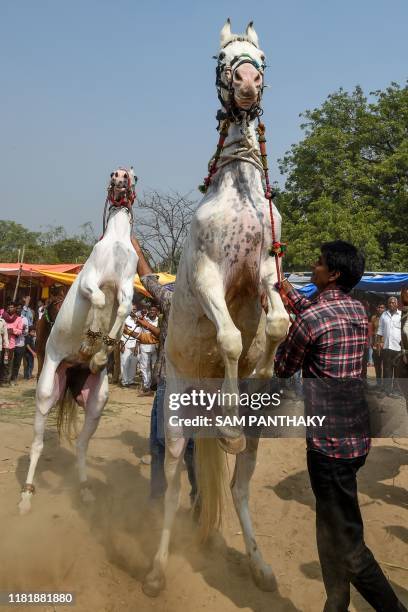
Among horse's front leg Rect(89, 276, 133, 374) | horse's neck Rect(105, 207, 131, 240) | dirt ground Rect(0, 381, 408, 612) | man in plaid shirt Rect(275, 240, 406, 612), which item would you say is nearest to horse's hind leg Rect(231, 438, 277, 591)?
dirt ground Rect(0, 381, 408, 612)

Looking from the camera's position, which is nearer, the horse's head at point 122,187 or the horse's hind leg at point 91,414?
the horse's head at point 122,187

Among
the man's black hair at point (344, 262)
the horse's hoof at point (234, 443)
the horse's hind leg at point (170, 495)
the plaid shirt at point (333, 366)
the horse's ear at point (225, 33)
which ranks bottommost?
the horse's hind leg at point (170, 495)

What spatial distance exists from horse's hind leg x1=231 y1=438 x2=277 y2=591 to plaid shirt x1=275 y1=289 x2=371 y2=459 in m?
0.97

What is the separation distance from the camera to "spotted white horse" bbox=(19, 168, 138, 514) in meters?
4.64

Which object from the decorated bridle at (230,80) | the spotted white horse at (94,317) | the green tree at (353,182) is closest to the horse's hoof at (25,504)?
the spotted white horse at (94,317)

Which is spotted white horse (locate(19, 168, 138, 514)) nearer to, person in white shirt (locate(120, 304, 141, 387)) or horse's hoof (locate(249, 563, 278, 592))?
horse's hoof (locate(249, 563, 278, 592))

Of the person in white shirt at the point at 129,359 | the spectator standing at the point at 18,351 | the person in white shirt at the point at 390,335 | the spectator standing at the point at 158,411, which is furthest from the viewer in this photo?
the person in white shirt at the point at 129,359

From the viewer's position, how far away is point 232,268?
9.48 feet

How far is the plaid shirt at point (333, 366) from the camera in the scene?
271cm

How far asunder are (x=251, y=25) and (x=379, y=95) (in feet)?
78.9

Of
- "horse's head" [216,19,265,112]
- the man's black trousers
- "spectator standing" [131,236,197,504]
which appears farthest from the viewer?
"spectator standing" [131,236,197,504]

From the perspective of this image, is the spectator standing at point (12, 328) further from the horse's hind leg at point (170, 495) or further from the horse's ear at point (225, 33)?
the horse's ear at point (225, 33)

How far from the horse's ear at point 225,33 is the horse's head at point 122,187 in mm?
1984

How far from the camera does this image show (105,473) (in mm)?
5797
